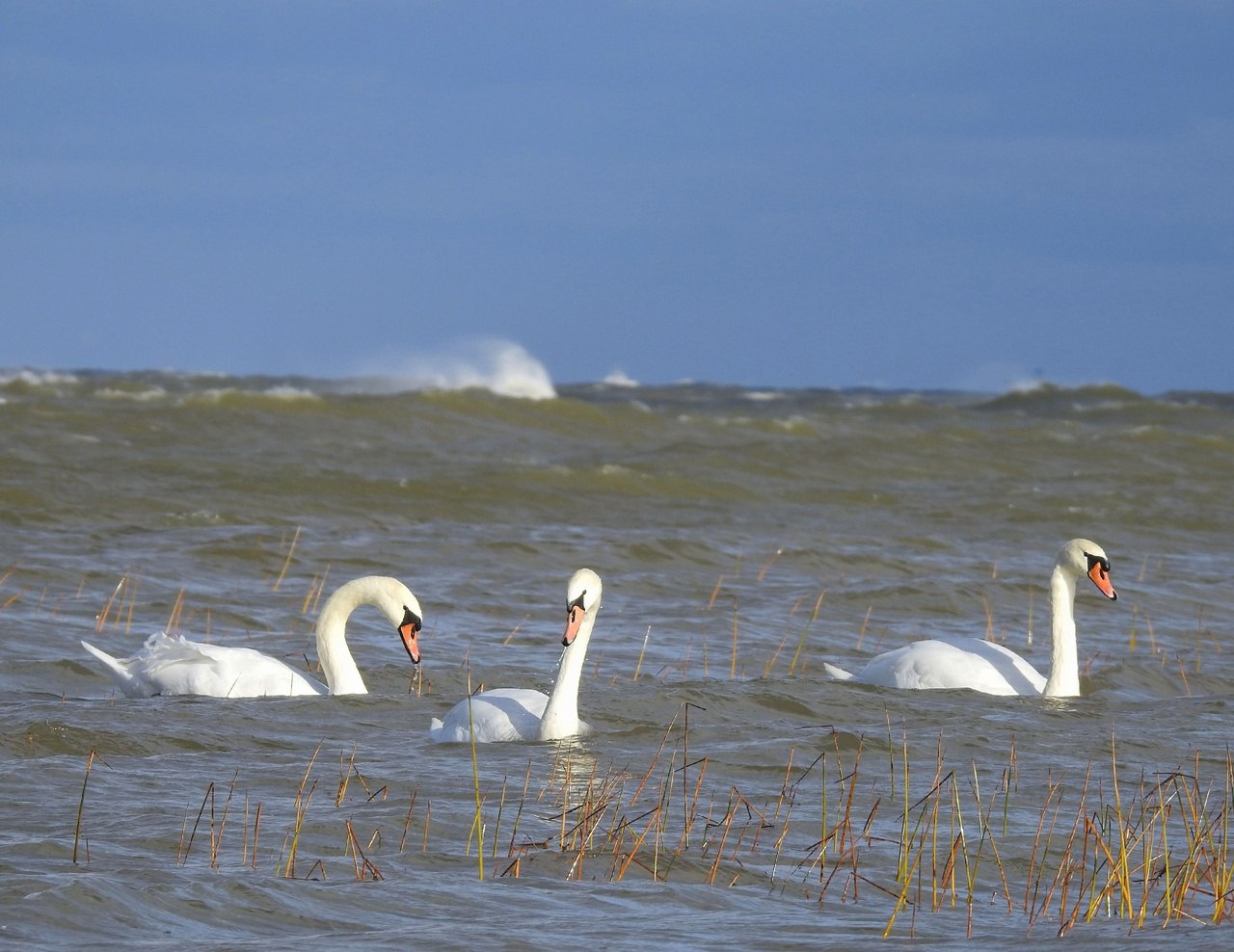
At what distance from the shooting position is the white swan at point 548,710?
7590 millimetres

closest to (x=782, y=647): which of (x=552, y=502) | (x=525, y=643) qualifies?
(x=525, y=643)

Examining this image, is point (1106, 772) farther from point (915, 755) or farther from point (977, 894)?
point (977, 894)

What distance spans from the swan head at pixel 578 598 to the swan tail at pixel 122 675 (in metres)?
2.23

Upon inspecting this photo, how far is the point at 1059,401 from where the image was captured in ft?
168

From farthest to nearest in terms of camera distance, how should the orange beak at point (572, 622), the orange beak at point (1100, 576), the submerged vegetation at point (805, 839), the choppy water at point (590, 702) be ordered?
1. the orange beak at point (1100, 576)
2. the orange beak at point (572, 622)
3. the submerged vegetation at point (805, 839)
4. the choppy water at point (590, 702)

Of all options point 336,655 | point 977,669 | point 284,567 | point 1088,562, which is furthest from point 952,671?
point 284,567

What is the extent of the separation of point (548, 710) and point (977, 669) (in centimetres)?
255

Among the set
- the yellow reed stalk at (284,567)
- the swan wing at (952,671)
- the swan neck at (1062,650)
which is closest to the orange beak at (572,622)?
the swan wing at (952,671)

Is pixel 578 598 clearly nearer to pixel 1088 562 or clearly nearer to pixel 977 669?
pixel 977 669

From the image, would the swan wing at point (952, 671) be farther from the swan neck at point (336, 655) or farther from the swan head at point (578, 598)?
the swan neck at point (336, 655)

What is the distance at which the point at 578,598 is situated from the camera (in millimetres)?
7633

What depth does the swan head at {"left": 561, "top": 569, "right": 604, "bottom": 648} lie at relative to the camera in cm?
754

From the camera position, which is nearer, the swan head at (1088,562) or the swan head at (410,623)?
the swan head at (410,623)

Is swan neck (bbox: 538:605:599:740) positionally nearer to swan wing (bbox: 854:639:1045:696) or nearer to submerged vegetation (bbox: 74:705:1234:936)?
submerged vegetation (bbox: 74:705:1234:936)
